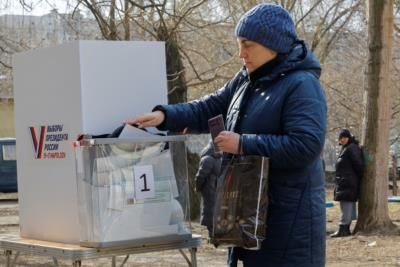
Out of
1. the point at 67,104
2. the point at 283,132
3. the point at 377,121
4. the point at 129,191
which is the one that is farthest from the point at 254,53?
the point at 377,121

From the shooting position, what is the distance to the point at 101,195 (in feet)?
14.0

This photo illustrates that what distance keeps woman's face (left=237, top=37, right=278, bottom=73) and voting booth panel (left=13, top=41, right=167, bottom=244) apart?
1.02 metres

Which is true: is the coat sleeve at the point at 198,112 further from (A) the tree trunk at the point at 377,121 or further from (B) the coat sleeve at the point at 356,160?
(B) the coat sleeve at the point at 356,160

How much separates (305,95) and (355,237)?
8509 mm

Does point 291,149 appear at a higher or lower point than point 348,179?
higher

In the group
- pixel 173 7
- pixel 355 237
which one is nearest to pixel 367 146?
pixel 355 237

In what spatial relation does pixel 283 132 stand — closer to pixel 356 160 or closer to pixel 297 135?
pixel 297 135

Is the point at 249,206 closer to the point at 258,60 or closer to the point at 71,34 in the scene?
the point at 258,60

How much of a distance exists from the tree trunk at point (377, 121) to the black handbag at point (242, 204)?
881 cm

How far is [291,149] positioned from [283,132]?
126 mm

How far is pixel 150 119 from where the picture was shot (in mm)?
4238

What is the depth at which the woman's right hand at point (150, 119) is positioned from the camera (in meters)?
4.21

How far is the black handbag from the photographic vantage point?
11.5 ft

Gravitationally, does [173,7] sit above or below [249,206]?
above
